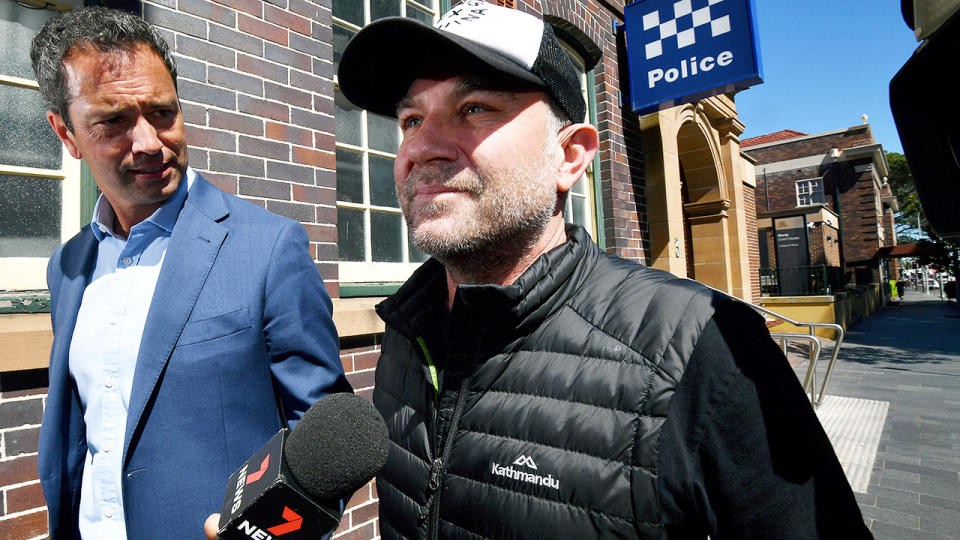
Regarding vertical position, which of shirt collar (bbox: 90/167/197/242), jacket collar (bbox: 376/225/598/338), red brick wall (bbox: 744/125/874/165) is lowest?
jacket collar (bbox: 376/225/598/338)

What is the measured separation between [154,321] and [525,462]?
1138mm

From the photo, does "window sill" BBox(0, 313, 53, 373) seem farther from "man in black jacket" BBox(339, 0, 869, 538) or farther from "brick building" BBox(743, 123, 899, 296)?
"brick building" BBox(743, 123, 899, 296)

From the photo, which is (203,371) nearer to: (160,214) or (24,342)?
(160,214)

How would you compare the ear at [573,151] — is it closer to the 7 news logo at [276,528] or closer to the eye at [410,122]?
Answer: the eye at [410,122]

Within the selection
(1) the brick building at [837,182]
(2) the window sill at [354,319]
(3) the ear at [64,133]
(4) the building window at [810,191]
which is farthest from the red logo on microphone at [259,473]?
(4) the building window at [810,191]

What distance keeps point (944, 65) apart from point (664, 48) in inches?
192

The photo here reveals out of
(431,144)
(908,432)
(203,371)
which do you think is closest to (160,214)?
(203,371)

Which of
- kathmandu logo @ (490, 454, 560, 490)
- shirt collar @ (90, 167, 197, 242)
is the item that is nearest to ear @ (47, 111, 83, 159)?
shirt collar @ (90, 167, 197, 242)

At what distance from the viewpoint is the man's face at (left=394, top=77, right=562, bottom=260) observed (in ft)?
3.91

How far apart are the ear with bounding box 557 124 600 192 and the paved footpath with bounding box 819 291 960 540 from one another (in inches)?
150

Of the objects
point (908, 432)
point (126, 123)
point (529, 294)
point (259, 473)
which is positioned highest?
point (126, 123)

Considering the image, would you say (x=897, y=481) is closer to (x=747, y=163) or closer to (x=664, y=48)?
(x=664, y=48)

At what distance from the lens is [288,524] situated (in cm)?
88

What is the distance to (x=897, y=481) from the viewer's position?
4.15 m
